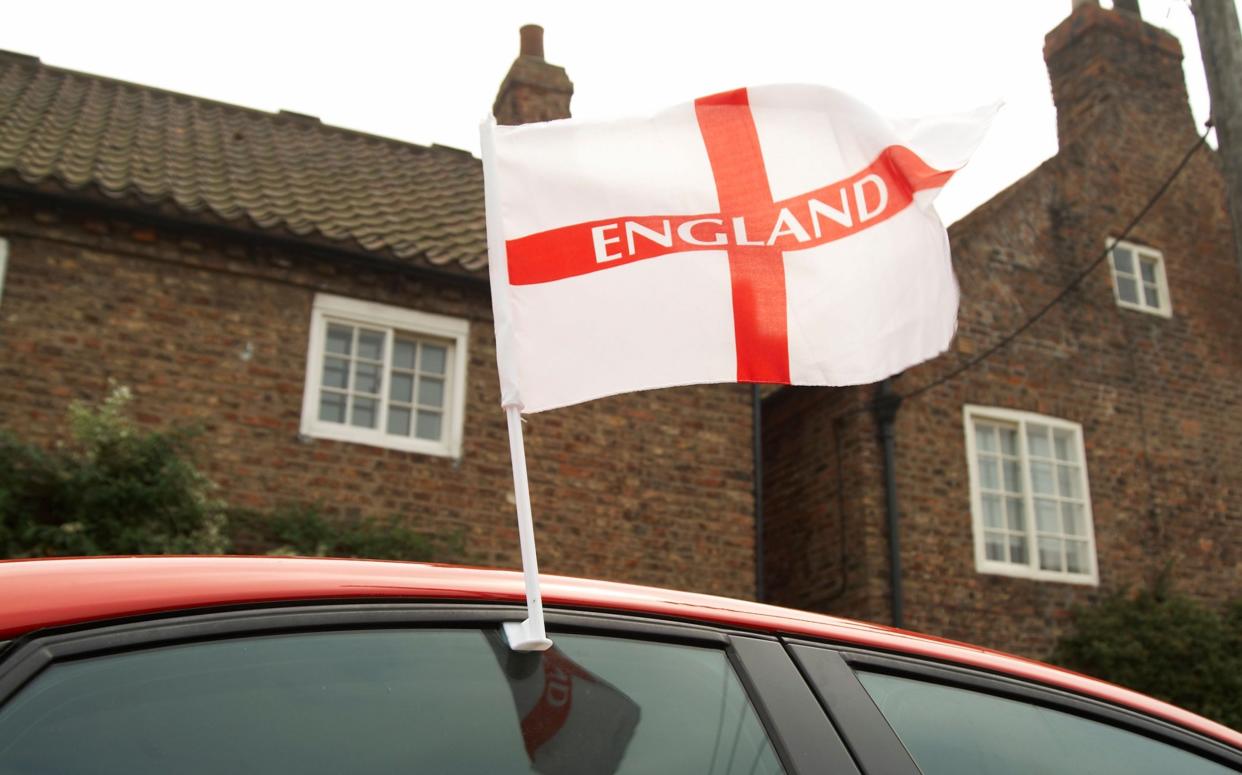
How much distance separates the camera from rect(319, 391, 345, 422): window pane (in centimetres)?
1147

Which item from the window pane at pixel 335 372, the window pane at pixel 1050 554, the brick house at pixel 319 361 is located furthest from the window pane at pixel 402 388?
the window pane at pixel 1050 554

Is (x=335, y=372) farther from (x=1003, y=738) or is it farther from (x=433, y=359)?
(x=1003, y=738)

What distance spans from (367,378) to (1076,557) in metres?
7.68

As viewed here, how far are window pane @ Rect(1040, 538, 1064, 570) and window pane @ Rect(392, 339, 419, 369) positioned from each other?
6.85 m

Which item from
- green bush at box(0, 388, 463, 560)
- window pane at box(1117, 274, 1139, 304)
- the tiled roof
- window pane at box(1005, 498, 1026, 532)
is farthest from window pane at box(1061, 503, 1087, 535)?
green bush at box(0, 388, 463, 560)

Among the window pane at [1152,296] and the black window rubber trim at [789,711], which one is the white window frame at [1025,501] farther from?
the black window rubber trim at [789,711]

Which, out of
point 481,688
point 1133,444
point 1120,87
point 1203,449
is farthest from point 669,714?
point 1120,87

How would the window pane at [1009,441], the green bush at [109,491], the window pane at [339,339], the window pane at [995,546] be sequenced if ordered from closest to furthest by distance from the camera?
the green bush at [109,491] → the window pane at [339,339] → the window pane at [995,546] → the window pane at [1009,441]

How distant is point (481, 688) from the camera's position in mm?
1896

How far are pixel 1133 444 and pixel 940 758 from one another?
44.2ft

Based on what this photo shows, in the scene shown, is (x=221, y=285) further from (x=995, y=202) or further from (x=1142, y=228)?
(x=1142, y=228)

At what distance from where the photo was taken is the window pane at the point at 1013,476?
45.2 ft

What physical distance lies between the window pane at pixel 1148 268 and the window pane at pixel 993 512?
411cm

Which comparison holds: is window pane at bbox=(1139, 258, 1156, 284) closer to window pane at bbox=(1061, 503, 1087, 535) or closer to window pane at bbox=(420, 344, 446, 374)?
window pane at bbox=(1061, 503, 1087, 535)
